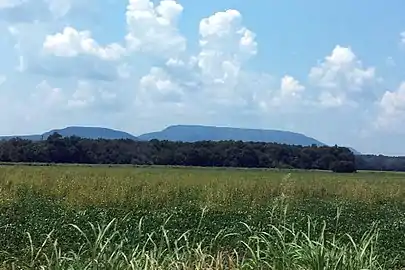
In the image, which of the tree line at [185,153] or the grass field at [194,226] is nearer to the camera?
the grass field at [194,226]

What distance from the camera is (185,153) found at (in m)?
72.9

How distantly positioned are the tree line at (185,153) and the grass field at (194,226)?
3707cm

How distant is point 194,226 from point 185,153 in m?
56.6

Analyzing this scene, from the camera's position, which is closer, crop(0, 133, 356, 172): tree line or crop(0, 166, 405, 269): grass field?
crop(0, 166, 405, 269): grass field

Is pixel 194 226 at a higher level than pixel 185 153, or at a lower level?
lower

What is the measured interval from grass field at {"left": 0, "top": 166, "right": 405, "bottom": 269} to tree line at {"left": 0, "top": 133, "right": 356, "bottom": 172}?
37066 mm

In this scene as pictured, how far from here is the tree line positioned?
68.5 metres

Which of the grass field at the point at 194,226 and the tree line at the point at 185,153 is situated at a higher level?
the tree line at the point at 185,153

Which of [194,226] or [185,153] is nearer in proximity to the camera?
[194,226]

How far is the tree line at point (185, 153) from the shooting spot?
6850 centimetres

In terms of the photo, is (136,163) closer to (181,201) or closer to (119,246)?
(181,201)

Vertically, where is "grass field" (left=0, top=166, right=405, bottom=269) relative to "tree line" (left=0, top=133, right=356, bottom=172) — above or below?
below

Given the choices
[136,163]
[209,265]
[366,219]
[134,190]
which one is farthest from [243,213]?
[136,163]

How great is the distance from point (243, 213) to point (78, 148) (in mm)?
50509
